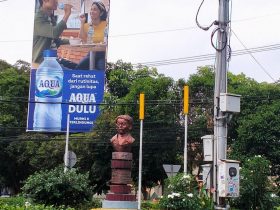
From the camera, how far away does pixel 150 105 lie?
125 feet

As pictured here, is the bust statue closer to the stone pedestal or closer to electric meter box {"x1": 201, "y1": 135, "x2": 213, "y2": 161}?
the stone pedestal

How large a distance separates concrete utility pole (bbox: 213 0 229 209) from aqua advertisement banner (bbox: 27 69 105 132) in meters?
27.9

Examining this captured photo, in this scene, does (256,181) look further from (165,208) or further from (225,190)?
(225,190)

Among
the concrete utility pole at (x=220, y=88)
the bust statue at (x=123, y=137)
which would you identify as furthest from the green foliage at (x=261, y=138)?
the concrete utility pole at (x=220, y=88)

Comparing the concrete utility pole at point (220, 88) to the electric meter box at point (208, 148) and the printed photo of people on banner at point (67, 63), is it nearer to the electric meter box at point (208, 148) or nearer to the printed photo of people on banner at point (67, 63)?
the electric meter box at point (208, 148)

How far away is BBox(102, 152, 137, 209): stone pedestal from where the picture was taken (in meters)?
→ 17.7

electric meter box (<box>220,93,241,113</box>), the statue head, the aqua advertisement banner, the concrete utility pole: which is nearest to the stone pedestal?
the statue head

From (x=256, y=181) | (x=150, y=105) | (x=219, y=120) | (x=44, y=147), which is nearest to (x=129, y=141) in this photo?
(x=256, y=181)

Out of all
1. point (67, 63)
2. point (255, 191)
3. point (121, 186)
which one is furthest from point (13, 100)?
point (255, 191)

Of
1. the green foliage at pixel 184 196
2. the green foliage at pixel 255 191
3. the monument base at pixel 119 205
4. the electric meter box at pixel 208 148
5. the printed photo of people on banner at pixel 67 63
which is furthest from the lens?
the printed photo of people on banner at pixel 67 63

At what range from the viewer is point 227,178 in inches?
439

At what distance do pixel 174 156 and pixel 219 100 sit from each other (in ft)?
88.0

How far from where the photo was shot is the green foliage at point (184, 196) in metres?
13.9

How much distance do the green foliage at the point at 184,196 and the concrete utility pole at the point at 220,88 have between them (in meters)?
2.19
